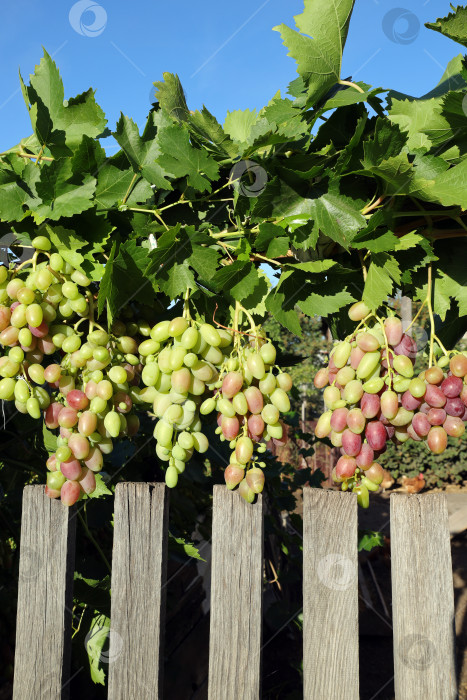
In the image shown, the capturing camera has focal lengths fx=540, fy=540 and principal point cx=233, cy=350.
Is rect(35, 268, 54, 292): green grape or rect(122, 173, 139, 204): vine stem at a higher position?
rect(122, 173, 139, 204): vine stem

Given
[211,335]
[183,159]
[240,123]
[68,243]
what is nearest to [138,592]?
[211,335]

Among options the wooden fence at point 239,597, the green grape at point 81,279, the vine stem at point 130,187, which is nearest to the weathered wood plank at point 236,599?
the wooden fence at point 239,597

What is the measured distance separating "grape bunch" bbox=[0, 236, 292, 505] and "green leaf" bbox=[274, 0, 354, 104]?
395mm

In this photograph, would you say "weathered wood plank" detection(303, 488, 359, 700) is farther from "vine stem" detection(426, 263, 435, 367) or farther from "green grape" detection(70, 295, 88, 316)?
"green grape" detection(70, 295, 88, 316)

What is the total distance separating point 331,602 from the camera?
940 mm

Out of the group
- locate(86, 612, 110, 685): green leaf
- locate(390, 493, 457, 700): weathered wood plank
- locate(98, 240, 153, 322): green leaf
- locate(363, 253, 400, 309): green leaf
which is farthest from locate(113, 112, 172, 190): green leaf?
locate(86, 612, 110, 685): green leaf

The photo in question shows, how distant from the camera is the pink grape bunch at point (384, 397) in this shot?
2.66 feet

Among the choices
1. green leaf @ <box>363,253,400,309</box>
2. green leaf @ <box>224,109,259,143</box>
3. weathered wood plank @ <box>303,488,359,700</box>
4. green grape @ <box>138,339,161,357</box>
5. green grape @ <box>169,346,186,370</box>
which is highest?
green leaf @ <box>224,109,259,143</box>

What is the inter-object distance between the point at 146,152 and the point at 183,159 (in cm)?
8

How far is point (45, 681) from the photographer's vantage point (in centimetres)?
101

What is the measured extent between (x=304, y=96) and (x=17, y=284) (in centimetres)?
54

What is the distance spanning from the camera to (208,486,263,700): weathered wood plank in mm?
946

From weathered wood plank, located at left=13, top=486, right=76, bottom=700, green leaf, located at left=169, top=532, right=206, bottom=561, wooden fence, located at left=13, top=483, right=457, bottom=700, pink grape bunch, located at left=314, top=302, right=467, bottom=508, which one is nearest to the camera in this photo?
pink grape bunch, located at left=314, top=302, right=467, bottom=508

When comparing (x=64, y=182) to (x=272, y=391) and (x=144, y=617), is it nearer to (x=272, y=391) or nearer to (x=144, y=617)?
(x=272, y=391)
